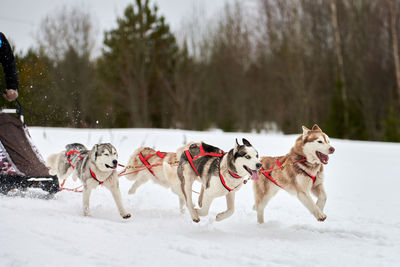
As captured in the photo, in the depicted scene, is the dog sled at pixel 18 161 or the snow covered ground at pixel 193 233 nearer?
the snow covered ground at pixel 193 233

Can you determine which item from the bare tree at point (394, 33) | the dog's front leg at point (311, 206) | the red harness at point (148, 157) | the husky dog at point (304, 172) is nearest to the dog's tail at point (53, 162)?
the red harness at point (148, 157)

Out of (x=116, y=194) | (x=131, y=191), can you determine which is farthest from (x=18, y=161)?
(x=131, y=191)

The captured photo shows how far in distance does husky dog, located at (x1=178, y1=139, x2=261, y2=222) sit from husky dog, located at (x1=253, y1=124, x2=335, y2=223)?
23.4 inches

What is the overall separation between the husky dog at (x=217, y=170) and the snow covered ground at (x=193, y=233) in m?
0.33

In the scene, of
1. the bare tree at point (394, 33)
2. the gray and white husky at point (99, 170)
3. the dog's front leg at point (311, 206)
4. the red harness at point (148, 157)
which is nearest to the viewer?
the dog's front leg at point (311, 206)

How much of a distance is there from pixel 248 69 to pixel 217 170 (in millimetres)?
18941

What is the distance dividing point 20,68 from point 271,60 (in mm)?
13926

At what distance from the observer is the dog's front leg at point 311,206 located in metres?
3.47

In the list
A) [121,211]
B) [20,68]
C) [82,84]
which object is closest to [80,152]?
[121,211]

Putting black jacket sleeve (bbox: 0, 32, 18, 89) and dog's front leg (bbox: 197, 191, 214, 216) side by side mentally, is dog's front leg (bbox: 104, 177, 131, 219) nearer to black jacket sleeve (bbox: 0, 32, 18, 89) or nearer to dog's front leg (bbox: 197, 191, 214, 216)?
dog's front leg (bbox: 197, 191, 214, 216)

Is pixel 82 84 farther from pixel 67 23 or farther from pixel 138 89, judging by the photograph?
pixel 67 23

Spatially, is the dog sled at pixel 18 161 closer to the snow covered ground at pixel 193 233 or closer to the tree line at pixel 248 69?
the snow covered ground at pixel 193 233

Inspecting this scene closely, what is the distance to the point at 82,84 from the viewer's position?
18.1 metres

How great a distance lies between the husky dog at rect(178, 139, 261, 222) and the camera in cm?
330
